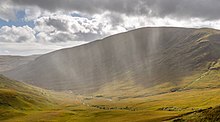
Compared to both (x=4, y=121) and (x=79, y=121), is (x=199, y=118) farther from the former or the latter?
(x=4, y=121)

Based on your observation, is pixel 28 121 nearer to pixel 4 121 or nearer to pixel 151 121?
pixel 4 121

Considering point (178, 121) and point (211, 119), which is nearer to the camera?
point (211, 119)

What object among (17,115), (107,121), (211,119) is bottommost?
(211,119)

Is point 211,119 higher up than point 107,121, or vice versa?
point 107,121

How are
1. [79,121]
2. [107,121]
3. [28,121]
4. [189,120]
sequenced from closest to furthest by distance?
1. [189,120]
2. [107,121]
3. [79,121]
4. [28,121]

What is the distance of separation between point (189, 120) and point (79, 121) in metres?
66.0

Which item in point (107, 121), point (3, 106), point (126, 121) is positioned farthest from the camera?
point (3, 106)

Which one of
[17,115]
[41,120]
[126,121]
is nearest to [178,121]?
[126,121]

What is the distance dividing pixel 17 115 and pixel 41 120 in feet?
131

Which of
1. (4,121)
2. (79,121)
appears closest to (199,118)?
(79,121)

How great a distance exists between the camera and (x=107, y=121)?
370ft

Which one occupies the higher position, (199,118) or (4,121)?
(4,121)

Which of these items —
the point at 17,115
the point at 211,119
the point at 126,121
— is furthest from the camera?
the point at 17,115

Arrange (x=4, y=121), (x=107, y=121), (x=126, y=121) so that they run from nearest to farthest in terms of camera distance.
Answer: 1. (x=126, y=121)
2. (x=107, y=121)
3. (x=4, y=121)
